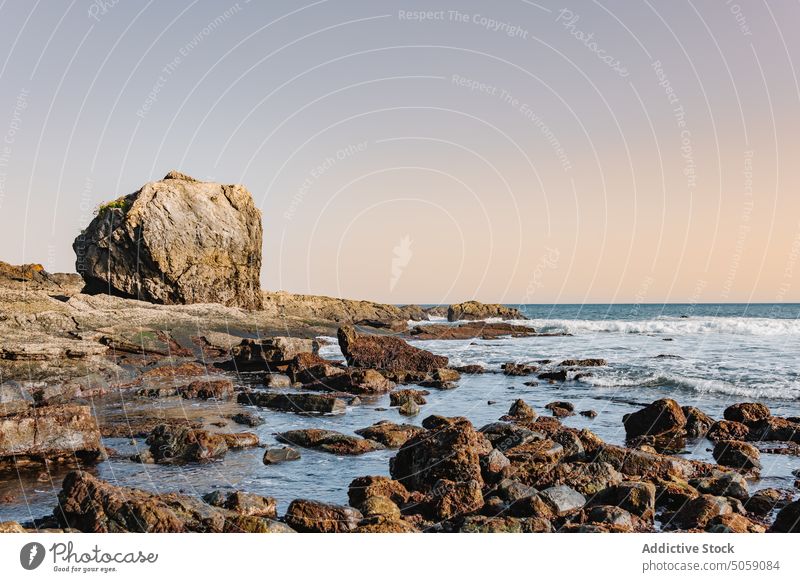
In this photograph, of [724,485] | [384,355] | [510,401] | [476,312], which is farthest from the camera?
[476,312]

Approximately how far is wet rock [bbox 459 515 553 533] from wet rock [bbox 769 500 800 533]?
143 inches

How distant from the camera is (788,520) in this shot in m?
8.58

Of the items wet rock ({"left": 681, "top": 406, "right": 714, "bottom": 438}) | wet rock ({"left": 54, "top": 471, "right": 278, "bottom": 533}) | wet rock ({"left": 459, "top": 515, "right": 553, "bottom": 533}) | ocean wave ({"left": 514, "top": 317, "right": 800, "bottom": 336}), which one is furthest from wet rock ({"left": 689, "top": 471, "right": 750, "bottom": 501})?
ocean wave ({"left": 514, "top": 317, "right": 800, "bottom": 336})

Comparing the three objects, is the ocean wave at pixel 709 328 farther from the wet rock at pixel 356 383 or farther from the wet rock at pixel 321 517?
the wet rock at pixel 321 517

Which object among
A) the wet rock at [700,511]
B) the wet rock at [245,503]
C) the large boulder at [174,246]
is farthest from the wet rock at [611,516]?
the large boulder at [174,246]

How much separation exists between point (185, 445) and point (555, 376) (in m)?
20.4

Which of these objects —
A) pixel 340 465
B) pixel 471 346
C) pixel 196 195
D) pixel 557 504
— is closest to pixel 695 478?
pixel 557 504

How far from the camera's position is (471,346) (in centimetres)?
4806

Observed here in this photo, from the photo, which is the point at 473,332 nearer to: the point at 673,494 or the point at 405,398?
the point at 405,398

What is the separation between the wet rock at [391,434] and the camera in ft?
47.6

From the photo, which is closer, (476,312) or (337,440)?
(337,440)

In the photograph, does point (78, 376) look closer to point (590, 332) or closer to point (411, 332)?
point (411, 332)

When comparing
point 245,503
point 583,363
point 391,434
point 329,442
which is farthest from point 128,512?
point 583,363
